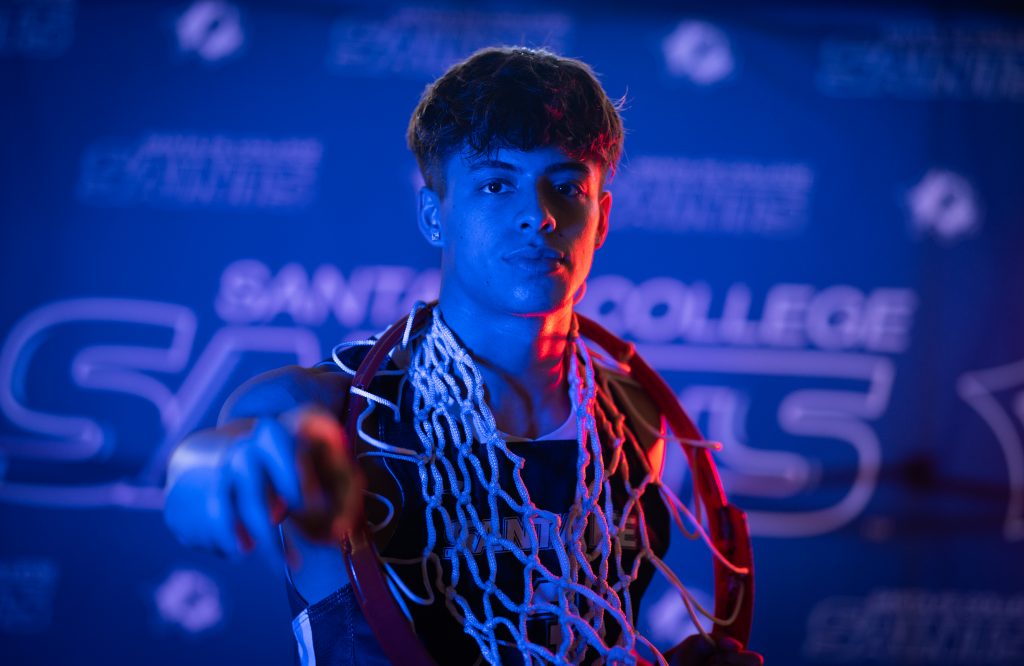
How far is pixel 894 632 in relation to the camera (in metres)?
2.90

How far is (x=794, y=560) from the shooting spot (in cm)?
287

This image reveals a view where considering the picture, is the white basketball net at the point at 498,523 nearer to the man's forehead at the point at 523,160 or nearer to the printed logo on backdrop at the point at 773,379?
the man's forehead at the point at 523,160

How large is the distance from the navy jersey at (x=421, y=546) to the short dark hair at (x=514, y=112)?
0.42 m

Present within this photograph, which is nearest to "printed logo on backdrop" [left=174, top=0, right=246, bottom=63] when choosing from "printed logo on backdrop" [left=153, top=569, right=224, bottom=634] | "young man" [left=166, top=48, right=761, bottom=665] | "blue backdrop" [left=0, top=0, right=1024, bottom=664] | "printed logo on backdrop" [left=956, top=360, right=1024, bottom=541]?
"blue backdrop" [left=0, top=0, right=1024, bottom=664]

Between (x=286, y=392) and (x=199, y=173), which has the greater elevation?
(x=199, y=173)

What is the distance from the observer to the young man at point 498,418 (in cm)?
119

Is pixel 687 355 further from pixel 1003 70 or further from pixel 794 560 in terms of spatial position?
pixel 1003 70

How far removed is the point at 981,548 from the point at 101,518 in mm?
3249

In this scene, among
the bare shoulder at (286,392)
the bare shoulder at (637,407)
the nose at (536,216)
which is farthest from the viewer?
the bare shoulder at (637,407)

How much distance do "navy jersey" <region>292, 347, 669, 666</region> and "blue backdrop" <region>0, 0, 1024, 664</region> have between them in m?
1.56

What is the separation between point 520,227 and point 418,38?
1951 millimetres

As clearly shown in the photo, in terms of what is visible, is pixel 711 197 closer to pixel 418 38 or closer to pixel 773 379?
pixel 773 379

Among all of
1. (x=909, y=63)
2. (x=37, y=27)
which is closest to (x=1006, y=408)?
(x=909, y=63)

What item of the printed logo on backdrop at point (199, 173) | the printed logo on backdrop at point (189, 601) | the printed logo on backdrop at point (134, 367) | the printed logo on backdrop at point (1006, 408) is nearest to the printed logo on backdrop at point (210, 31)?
the printed logo on backdrop at point (199, 173)
